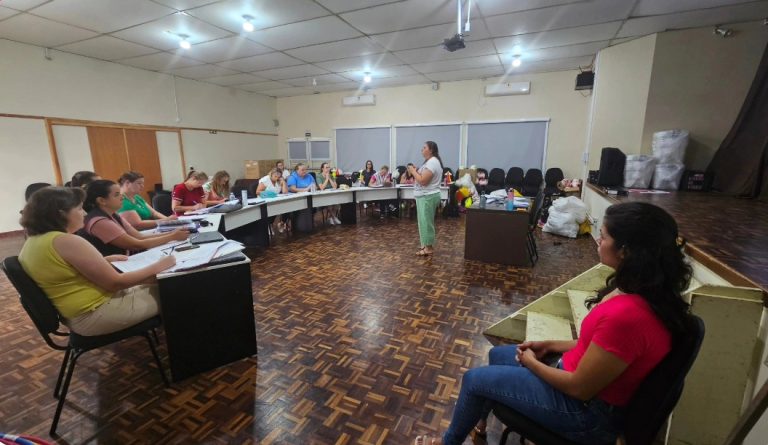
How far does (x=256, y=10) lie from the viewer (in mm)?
3818

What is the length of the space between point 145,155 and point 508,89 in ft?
26.1

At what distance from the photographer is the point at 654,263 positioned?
94 cm

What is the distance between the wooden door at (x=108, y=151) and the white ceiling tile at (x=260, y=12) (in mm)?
3671

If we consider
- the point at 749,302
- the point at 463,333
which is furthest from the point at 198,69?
the point at 749,302

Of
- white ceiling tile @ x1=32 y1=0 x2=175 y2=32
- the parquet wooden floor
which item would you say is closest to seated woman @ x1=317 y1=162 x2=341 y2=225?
the parquet wooden floor

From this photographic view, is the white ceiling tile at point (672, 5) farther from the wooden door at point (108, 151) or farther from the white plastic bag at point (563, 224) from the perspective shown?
the wooden door at point (108, 151)

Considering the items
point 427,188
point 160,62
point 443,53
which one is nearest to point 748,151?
point 427,188

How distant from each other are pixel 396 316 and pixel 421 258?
62.2 inches

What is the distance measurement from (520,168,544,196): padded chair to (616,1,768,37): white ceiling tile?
3.21 meters

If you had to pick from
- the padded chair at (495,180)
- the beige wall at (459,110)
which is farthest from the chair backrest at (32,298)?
the beige wall at (459,110)

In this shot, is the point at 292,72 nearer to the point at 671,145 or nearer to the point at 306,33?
the point at 306,33

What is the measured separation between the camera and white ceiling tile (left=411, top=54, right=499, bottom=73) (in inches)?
240

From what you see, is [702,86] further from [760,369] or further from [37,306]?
[37,306]

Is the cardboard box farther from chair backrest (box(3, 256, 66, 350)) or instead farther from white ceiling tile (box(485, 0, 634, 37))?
chair backrest (box(3, 256, 66, 350))
